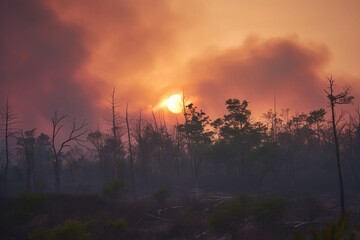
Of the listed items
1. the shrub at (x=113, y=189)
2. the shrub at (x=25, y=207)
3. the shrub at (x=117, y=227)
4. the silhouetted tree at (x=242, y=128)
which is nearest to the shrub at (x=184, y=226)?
the shrub at (x=117, y=227)

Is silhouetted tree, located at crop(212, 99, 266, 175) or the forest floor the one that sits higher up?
silhouetted tree, located at crop(212, 99, 266, 175)

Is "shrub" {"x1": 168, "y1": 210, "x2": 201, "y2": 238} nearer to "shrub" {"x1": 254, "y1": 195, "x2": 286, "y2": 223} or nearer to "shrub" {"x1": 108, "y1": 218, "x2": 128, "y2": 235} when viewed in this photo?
"shrub" {"x1": 108, "y1": 218, "x2": 128, "y2": 235}

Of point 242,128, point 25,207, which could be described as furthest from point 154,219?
point 242,128

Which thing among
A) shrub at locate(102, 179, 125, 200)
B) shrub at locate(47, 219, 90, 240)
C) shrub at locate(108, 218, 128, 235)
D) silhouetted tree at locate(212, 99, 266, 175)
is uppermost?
silhouetted tree at locate(212, 99, 266, 175)

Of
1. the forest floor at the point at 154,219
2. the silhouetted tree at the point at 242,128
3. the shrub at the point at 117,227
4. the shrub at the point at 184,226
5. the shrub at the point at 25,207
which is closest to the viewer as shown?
the forest floor at the point at 154,219

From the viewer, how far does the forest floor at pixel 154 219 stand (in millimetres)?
19375

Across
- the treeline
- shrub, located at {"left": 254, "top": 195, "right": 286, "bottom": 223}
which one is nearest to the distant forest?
the treeline

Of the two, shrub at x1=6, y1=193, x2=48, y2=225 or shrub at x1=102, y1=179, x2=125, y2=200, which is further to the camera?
shrub at x1=102, y1=179, x2=125, y2=200

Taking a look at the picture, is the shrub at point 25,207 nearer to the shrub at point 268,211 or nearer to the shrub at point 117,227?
the shrub at point 117,227

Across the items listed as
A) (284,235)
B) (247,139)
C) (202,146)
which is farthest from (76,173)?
(284,235)

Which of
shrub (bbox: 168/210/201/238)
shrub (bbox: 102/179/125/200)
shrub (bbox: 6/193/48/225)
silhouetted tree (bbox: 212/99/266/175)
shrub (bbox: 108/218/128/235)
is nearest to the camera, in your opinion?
shrub (bbox: 108/218/128/235)

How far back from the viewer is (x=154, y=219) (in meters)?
27.3

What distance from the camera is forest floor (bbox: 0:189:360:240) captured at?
63.6ft

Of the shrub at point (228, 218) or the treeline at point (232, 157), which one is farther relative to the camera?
the treeline at point (232, 157)
